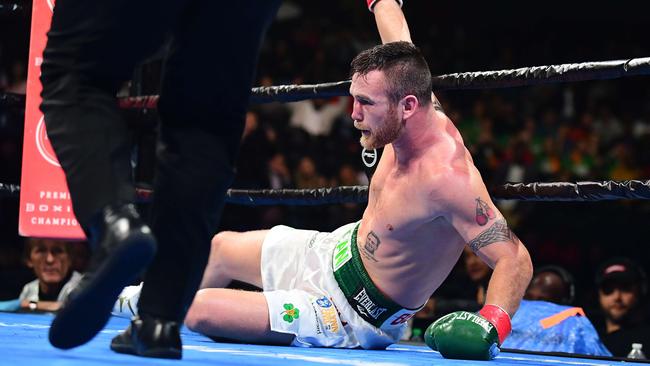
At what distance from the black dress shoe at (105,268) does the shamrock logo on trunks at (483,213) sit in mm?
978

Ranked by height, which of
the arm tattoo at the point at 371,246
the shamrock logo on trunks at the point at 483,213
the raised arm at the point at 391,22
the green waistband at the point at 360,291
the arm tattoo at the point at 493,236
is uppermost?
the raised arm at the point at 391,22

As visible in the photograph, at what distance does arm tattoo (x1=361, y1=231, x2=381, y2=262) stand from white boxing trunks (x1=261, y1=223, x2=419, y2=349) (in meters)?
0.04

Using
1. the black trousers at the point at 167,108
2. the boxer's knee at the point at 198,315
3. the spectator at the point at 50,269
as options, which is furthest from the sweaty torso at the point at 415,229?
the spectator at the point at 50,269

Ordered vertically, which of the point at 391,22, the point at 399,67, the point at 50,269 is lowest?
the point at 50,269

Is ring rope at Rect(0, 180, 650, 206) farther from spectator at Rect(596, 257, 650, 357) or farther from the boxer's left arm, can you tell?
spectator at Rect(596, 257, 650, 357)

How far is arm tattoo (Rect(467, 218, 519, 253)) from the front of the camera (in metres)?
1.99

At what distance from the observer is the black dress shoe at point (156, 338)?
131 cm

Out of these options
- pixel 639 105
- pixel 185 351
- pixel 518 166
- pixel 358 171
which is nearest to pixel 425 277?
pixel 185 351

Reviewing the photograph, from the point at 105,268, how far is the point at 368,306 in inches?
44.3

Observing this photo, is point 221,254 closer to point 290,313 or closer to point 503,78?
point 290,313

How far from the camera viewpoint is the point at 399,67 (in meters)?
2.11

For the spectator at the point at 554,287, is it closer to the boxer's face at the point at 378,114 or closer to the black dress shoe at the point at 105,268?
the boxer's face at the point at 378,114

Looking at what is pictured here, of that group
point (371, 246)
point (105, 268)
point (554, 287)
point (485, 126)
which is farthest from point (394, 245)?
point (485, 126)

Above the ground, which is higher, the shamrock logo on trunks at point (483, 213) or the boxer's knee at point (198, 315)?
the shamrock logo on trunks at point (483, 213)
